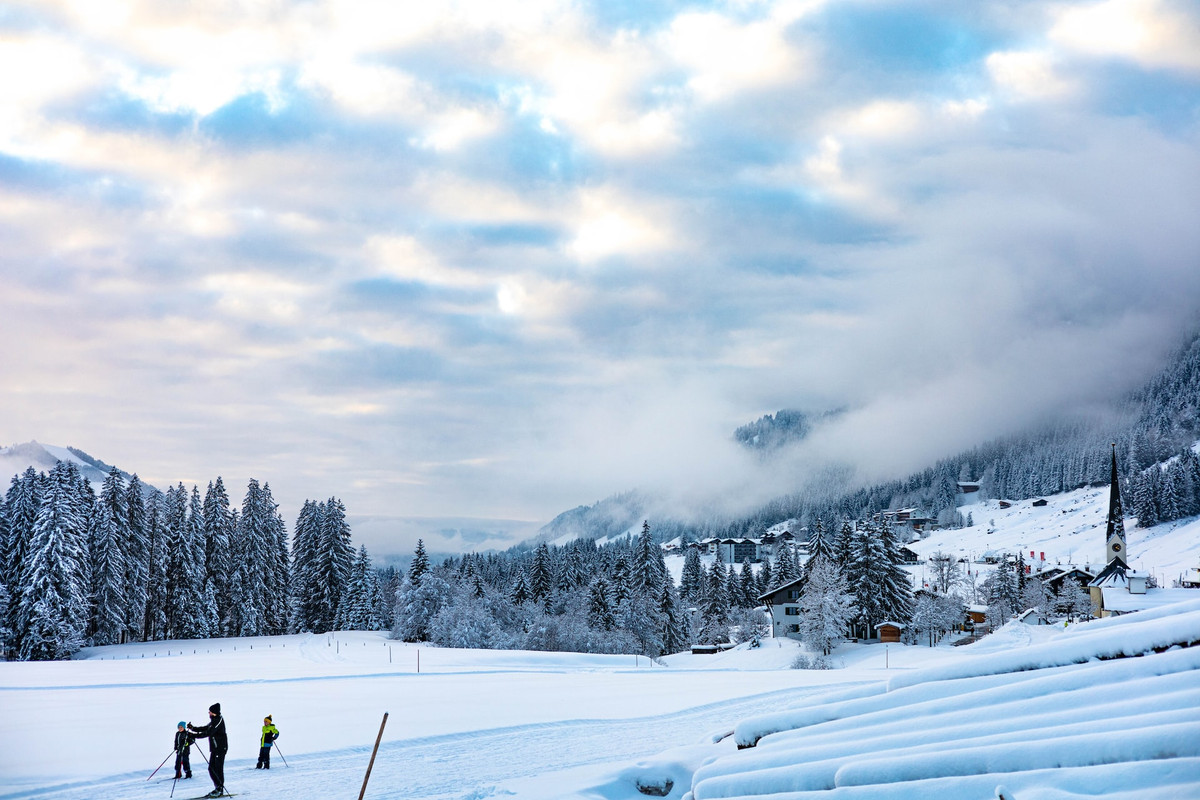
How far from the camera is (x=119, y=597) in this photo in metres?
65.8

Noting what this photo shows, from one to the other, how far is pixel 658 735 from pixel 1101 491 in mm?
208112

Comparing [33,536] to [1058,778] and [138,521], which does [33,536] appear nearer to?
[138,521]

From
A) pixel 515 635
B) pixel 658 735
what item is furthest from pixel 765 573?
pixel 658 735

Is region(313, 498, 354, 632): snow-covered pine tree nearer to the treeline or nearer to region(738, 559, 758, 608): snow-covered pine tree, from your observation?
the treeline

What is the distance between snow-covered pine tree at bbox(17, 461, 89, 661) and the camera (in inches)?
2244

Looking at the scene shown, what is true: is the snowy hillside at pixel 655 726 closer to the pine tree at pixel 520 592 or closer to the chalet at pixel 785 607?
the chalet at pixel 785 607

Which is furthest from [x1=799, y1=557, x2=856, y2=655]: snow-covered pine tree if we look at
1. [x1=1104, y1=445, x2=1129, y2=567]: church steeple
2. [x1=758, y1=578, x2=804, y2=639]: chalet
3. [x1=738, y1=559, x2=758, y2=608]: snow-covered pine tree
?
[x1=738, y1=559, x2=758, y2=608]: snow-covered pine tree

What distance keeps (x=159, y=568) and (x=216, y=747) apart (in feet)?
206

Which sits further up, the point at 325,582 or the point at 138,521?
the point at 138,521

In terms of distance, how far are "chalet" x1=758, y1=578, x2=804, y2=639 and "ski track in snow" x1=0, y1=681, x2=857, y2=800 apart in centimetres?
5997

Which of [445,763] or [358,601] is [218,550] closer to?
[358,601]

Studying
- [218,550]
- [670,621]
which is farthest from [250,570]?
[670,621]

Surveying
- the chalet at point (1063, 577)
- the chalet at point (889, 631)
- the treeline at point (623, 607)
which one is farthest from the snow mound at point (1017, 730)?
the chalet at point (1063, 577)

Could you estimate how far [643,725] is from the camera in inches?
1057
